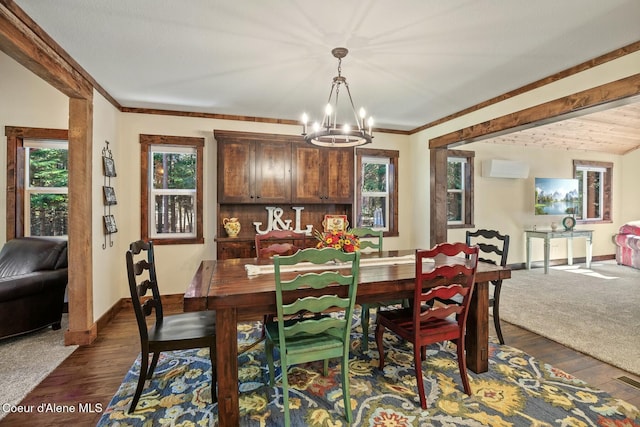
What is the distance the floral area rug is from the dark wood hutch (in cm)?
192

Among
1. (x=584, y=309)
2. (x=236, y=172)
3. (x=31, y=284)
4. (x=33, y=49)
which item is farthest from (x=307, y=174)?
(x=584, y=309)

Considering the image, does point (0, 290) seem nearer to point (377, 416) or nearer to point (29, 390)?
point (29, 390)

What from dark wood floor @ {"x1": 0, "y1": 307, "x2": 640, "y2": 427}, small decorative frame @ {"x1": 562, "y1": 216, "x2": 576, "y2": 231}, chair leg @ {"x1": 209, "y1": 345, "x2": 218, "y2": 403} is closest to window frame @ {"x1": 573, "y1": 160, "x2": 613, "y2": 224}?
small decorative frame @ {"x1": 562, "y1": 216, "x2": 576, "y2": 231}

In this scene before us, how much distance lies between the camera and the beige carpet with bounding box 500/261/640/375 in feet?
9.50

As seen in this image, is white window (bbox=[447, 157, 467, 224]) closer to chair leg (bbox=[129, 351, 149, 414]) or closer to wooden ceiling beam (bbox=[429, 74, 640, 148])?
wooden ceiling beam (bbox=[429, 74, 640, 148])

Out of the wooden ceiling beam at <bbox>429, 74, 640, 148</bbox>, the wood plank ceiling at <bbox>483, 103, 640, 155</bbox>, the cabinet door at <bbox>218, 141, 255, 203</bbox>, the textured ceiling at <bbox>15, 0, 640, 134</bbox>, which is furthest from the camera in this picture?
the wood plank ceiling at <bbox>483, 103, 640, 155</bbox>

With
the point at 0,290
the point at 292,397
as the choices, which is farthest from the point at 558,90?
the point at 0,290

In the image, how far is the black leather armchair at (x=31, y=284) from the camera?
3.00 m

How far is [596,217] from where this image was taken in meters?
7.18

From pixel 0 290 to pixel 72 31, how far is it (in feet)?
7.95

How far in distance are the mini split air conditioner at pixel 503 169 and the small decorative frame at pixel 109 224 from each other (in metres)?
6.03

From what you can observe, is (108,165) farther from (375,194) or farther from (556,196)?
(556,196)

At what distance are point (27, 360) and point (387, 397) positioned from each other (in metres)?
3.02

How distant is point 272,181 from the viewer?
4.34 m
